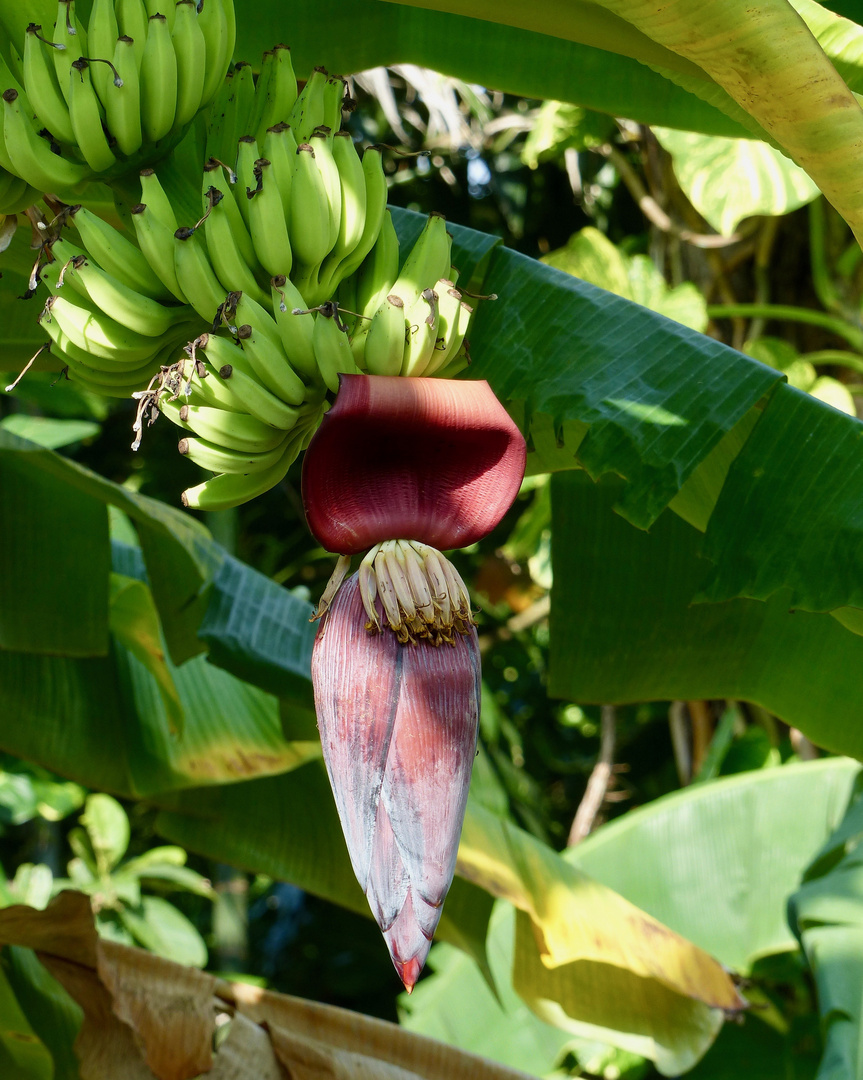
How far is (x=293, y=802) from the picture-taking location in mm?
1571

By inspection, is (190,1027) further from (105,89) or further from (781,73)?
(781,73)

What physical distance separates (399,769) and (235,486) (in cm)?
28

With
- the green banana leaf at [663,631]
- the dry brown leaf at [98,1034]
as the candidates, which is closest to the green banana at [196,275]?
the green banana leaf at [663,631]

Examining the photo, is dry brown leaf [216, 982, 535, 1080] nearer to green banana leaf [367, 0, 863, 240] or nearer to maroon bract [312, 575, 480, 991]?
maroon bract [312, 575, 480, 991]

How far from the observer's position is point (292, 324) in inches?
26.1

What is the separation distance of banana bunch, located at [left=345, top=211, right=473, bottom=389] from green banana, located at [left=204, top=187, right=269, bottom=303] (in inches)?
3.2

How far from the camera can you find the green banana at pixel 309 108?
0.78m

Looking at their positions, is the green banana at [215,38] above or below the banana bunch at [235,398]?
above

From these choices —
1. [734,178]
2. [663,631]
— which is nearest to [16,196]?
[663,631]

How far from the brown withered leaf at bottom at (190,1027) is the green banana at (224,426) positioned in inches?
33.9

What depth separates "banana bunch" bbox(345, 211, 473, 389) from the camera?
654mm

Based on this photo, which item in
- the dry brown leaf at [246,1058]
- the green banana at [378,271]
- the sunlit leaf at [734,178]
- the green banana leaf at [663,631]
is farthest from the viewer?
the sunlit leaf at [734,178]

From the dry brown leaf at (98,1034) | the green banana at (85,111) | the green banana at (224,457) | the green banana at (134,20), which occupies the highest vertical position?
the green banana at (134,20)

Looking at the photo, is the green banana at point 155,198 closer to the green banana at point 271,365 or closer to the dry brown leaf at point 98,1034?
the green banana at point 271,365
